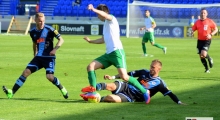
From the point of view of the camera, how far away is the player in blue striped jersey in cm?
1259

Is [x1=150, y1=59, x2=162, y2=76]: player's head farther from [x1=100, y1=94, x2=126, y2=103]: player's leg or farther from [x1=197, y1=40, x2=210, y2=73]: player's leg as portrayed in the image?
[x1=197, y1=40, x2=210, y2=73]: player's leg

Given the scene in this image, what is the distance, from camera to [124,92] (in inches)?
505

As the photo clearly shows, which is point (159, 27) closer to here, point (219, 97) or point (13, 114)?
point (219, 97)

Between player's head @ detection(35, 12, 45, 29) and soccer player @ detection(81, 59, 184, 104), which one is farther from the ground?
player's head @ detection(35, 12, 45, 29)

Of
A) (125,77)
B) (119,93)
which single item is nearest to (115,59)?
(125,77)

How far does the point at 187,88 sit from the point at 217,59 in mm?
13241

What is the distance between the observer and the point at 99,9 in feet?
40.6

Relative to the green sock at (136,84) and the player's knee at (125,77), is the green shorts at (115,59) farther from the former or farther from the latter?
the green sock at (136,84)

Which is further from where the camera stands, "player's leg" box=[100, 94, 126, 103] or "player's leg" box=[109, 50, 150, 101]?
"player's leg" box=[100, 94, 126, 103]

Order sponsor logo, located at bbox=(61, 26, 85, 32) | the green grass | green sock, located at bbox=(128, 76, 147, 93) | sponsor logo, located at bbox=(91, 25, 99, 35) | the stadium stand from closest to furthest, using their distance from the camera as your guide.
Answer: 1. the green grass
2. green sock, located at bbox=(128, 76, 147, 93)
3. sponsor logo, located at bbox=(91, 25, 99, 35)
4. sponsor logo, located at bbox=(61, 26, 85, 32)
5. the stadium stand

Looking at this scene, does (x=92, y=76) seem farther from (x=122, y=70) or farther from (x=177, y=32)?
(x=177, y=32)

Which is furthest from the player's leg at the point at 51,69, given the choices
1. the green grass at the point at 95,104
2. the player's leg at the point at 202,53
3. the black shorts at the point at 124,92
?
the player's leg at the point at 202,53

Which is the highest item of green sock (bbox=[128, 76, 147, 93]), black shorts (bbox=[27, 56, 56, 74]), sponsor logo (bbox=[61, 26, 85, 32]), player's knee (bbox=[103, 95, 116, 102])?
black shorts (bbox=[27, 56, 56, 74])

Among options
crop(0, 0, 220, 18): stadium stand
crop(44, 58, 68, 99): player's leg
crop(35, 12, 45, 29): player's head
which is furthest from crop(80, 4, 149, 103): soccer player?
crop(0, 0, 220, 18): stadium stand
